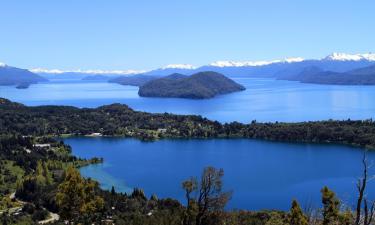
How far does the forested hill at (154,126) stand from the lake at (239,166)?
5.89 m

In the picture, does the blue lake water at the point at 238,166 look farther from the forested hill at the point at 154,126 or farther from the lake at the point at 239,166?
the forested hill at the point at 154,126

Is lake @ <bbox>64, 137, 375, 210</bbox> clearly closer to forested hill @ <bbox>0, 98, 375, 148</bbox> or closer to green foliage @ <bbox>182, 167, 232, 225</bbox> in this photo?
forested hill @ <bbox>0, 98, 375, 148</bbox>

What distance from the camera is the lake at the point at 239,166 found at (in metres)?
65.9

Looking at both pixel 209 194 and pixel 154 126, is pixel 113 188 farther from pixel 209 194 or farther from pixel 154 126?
pixel 154 126

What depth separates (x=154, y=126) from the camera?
453 ft

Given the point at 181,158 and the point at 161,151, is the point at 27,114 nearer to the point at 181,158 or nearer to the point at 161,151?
the point at 161,151

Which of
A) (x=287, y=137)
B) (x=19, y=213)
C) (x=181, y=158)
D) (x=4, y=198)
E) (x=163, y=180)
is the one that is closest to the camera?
(x=19, y=213)

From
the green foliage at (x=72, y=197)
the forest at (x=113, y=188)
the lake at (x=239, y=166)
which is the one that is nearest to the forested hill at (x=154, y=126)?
the forest at (x=113, y=188)

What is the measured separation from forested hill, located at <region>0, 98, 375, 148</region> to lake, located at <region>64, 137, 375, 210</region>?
5.89m

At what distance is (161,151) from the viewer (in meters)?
105

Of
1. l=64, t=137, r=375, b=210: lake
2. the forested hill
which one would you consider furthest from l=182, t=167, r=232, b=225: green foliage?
the forested hill

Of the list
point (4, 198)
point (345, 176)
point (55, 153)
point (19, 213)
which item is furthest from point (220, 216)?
point (55, 153)

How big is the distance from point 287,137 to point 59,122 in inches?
2596

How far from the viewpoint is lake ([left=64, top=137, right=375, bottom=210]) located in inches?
2594
